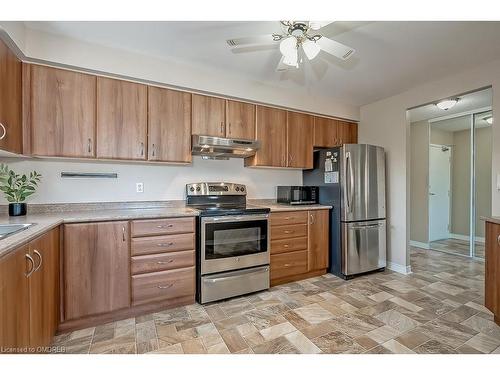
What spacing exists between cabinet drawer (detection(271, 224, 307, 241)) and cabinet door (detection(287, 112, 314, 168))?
853mm

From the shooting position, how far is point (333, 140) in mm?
3705

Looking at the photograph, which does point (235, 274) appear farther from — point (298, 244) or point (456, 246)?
point (456, 246)

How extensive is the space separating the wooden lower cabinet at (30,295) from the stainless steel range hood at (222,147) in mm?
1463

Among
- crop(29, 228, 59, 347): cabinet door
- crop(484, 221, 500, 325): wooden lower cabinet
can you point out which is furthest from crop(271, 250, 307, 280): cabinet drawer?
crop(29, 228, 59, 347): cabinet door

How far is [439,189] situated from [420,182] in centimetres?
62

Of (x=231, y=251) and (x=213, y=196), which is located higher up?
(x=213, y=196)

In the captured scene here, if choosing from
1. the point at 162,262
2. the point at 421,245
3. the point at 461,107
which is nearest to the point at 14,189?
the point at 162,262

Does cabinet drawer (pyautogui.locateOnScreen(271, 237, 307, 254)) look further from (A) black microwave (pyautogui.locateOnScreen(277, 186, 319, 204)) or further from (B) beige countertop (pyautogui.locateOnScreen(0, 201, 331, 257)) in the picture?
(A) black microwave (pyautogui.locateOnScreen(277, 186, 319, 204))

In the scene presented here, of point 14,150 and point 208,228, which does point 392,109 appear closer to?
point 208,228

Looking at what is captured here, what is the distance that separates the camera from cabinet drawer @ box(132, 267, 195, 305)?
2.16 metres

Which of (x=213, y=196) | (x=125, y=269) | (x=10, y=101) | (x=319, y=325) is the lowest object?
(x=319, y=325)

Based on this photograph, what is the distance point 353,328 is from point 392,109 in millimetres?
2948

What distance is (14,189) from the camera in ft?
6.82

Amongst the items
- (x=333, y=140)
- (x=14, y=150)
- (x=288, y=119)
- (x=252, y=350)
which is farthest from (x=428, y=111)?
(x=14, y=150)
